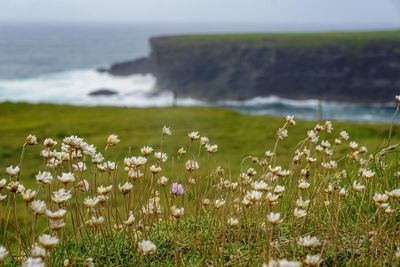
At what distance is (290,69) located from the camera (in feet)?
296

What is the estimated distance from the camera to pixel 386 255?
9.15 ft

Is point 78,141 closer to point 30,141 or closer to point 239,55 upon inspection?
point 30,141

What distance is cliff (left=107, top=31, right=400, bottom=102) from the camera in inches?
3415

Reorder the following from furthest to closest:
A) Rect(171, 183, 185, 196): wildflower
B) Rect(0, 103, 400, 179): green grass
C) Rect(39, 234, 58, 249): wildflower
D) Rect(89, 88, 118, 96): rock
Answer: Rect(89, 88, 118, 96): rock → Rect(0, 103, 400, 179): green grass → Rect(171, 183, 185, 196): wildflower → Rect(39, 234, 58, 249): wildflower

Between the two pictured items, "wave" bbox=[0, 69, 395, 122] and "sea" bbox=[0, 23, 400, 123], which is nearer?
"wave" bbox=[0, 69, 395, 122]

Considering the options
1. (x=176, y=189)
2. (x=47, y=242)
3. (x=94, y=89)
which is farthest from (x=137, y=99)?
(x=47, y=242)

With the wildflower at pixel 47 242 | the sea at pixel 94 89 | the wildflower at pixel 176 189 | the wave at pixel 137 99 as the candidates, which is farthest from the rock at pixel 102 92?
the wildflower at pixel 47 242

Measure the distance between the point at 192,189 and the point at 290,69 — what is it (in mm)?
86612

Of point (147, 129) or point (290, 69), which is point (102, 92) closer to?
point (290, 69)

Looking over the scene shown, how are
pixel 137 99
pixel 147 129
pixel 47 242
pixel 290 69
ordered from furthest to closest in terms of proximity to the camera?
pixel 290 69 < pixel 137 99 < pixel 147 129 < pixel 47 242

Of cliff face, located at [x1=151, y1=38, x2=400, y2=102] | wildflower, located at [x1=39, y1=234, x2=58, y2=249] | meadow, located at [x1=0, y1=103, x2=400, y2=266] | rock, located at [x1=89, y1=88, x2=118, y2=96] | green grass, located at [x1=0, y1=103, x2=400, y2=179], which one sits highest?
wildflower, located at [x1=39, y1=234, x2=58, y2=249]

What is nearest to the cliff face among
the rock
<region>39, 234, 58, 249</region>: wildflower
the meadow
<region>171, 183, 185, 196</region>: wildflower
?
the rock

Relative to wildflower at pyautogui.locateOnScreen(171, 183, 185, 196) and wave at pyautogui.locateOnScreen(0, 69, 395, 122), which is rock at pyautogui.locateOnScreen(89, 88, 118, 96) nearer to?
wave at pyautogui.locateOnScreen(0, 69, 395, 122)

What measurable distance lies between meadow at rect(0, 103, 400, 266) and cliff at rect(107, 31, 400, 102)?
212ft
